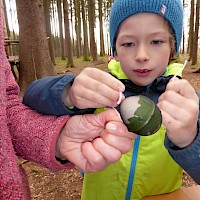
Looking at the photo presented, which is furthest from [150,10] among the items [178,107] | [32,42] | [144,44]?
[32,42]

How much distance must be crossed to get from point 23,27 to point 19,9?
441 millimetres

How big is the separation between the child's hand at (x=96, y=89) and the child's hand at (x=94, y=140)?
8 cm

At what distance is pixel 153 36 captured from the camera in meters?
1.53

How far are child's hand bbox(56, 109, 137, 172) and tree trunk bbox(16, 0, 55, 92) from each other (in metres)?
5.99

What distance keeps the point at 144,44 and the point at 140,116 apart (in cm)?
59

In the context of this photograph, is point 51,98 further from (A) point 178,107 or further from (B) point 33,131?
(A) point 178,107

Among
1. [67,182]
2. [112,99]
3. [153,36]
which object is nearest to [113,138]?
[112,99]

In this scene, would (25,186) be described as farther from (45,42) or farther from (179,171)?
(45,42)

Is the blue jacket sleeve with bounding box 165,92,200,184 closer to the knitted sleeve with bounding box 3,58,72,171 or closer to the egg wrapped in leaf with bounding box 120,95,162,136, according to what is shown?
the egg wrapped in leaf with bounding box 120,95,162,136

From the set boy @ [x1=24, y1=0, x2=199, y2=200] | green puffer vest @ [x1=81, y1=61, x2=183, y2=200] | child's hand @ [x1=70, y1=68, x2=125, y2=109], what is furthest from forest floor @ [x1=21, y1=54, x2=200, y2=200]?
child's hand @ [x1=70, y1=68, x2=125, y2=109]

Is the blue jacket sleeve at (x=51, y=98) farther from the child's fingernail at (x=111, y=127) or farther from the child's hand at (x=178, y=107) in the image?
the child's hand at (x=178, y=107)

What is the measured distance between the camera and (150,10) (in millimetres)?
1571

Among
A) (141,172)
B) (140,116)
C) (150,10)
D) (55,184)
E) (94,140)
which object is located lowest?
(55,184)

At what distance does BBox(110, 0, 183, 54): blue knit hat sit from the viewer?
158 cm
